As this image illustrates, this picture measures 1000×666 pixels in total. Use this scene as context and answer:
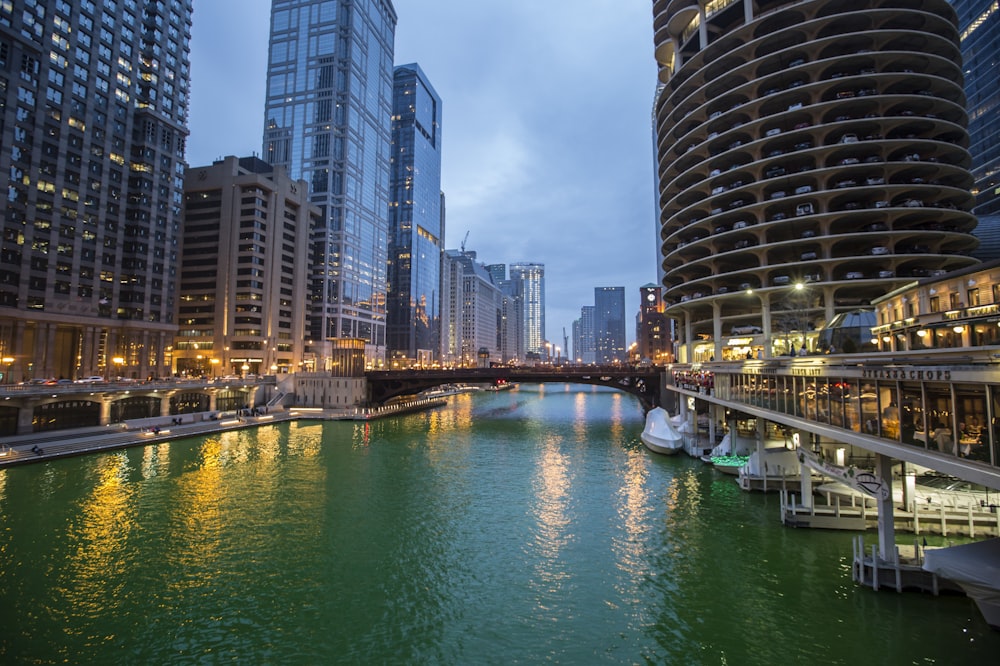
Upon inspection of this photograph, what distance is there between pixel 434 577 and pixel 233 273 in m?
131

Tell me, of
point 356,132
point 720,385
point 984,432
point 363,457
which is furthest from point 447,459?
point 356,132

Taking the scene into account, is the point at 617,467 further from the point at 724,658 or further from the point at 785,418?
the point at 724,658

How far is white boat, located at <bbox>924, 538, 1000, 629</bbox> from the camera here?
16.7 m

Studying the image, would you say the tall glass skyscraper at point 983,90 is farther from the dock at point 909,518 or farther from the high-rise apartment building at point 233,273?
the high-rise apartment building at point 233,273

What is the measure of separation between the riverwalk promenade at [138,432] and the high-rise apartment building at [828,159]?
7132 cm

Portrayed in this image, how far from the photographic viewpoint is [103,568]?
2377 centimetres

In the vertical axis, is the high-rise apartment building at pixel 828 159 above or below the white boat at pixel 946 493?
above

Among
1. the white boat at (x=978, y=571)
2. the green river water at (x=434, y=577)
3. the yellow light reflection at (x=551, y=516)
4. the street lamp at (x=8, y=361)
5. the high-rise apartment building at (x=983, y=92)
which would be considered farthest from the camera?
the high-rise apartment building at (x=983, y=92)

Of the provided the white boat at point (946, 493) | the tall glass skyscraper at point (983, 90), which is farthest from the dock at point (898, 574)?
the tall glass skyscraper at point (983, 90)

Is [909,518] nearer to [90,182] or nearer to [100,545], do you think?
[100,545]

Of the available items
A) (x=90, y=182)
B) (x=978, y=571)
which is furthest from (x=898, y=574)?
(x=90, y=182)

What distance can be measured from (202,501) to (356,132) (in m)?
163

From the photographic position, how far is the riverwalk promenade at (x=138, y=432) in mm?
47438

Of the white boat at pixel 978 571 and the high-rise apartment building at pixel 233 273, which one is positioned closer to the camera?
the white boat at pixel 978 571
